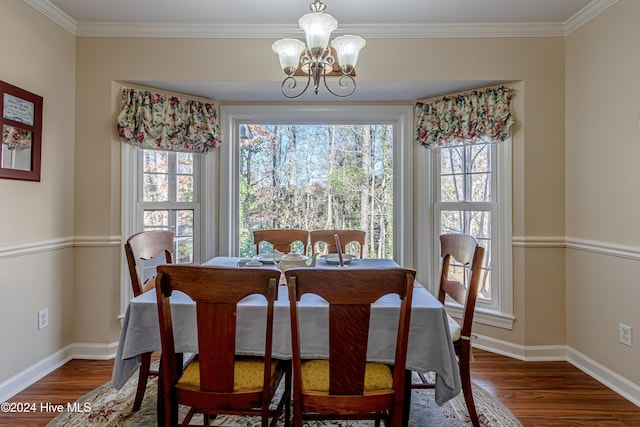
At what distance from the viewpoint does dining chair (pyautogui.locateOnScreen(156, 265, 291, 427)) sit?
1237mm

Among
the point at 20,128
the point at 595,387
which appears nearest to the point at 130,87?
the point at 20,128

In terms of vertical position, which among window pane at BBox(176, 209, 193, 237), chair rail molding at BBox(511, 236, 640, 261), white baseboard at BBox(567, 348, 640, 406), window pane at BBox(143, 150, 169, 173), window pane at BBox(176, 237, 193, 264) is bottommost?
white baseboard at BBox(567, 348, 640, 406)

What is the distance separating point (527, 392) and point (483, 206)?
4.52ft

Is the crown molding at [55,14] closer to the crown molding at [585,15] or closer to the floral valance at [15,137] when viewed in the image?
the floral valance at [15,137]

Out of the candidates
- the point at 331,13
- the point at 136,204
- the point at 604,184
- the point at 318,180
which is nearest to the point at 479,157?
the point at 604,184

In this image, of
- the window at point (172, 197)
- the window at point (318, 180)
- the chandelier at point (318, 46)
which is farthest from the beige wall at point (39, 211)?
the chandelier at point (318, 46)

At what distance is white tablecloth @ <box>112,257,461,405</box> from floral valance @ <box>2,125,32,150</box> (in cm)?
147

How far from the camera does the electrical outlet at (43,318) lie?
91.0 inches

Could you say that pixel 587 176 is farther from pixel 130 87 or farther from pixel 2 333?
pixel 2 333

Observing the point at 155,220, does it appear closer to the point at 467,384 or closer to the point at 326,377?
the point at 326,377

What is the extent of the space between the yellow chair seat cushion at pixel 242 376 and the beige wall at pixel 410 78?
1.64 metres

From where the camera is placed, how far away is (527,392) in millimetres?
2145

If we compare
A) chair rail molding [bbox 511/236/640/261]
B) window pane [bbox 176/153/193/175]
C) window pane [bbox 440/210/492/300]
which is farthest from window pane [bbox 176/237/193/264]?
chair rail molding [bbox 511/236/640/261]

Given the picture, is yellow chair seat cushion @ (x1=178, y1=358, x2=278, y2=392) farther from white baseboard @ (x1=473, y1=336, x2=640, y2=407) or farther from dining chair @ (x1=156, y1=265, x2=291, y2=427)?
white baseboard @ (x1=473, y1=336, x2=640, y2=407)
